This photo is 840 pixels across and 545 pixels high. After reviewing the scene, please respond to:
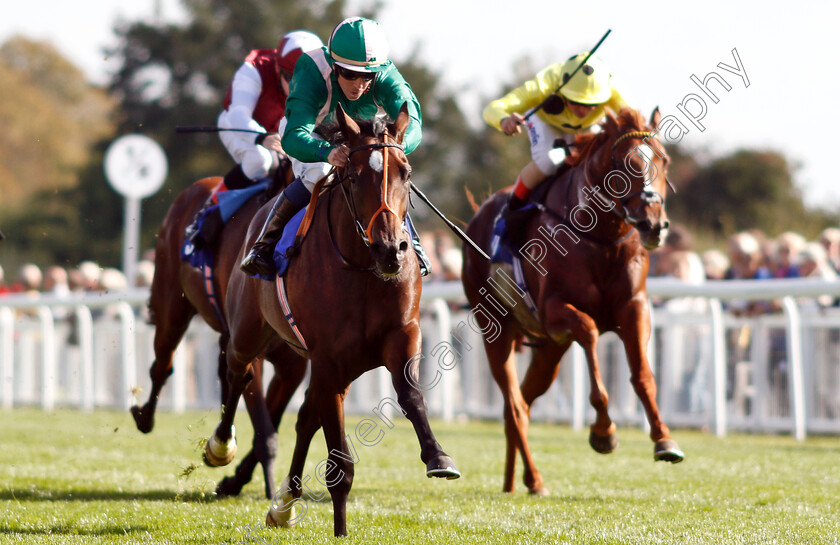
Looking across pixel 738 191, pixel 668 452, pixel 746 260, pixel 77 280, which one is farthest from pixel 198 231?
pixel 738 191

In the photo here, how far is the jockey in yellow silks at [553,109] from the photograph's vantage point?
6855 millimetres

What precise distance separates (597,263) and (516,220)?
848 mm

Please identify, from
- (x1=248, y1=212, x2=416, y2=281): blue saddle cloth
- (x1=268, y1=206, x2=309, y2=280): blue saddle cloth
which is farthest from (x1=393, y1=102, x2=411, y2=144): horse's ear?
(x1=268, y1=206, x2=309, y2=280): blue saddle cloth

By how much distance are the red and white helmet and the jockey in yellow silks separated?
1232 millimetres

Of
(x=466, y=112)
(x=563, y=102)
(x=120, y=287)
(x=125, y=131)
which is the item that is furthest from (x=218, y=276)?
(x=466, y=112)

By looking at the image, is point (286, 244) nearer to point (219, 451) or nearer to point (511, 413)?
point (219, 451)

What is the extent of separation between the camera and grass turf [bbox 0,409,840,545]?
5.00 meters

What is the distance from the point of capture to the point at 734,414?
10.3 m

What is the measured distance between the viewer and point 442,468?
4363 millimetres

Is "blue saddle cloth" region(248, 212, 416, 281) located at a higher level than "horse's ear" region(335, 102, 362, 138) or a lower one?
lower

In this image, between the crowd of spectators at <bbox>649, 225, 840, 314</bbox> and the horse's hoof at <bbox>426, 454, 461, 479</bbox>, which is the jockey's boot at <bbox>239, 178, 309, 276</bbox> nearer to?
the horse's hoof at <bbox>426, 454, 461, 479</bbox>

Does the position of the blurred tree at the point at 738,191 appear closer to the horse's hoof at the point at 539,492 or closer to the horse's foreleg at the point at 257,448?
the horse's hoof at the point at 539,492

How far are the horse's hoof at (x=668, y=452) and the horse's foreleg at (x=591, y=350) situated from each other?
0.39 m

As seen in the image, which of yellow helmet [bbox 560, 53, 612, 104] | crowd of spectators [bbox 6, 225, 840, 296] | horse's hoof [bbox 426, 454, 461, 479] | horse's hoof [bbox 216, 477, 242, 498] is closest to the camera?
horse's hoof [bbox 426, 454, 461, 479]
